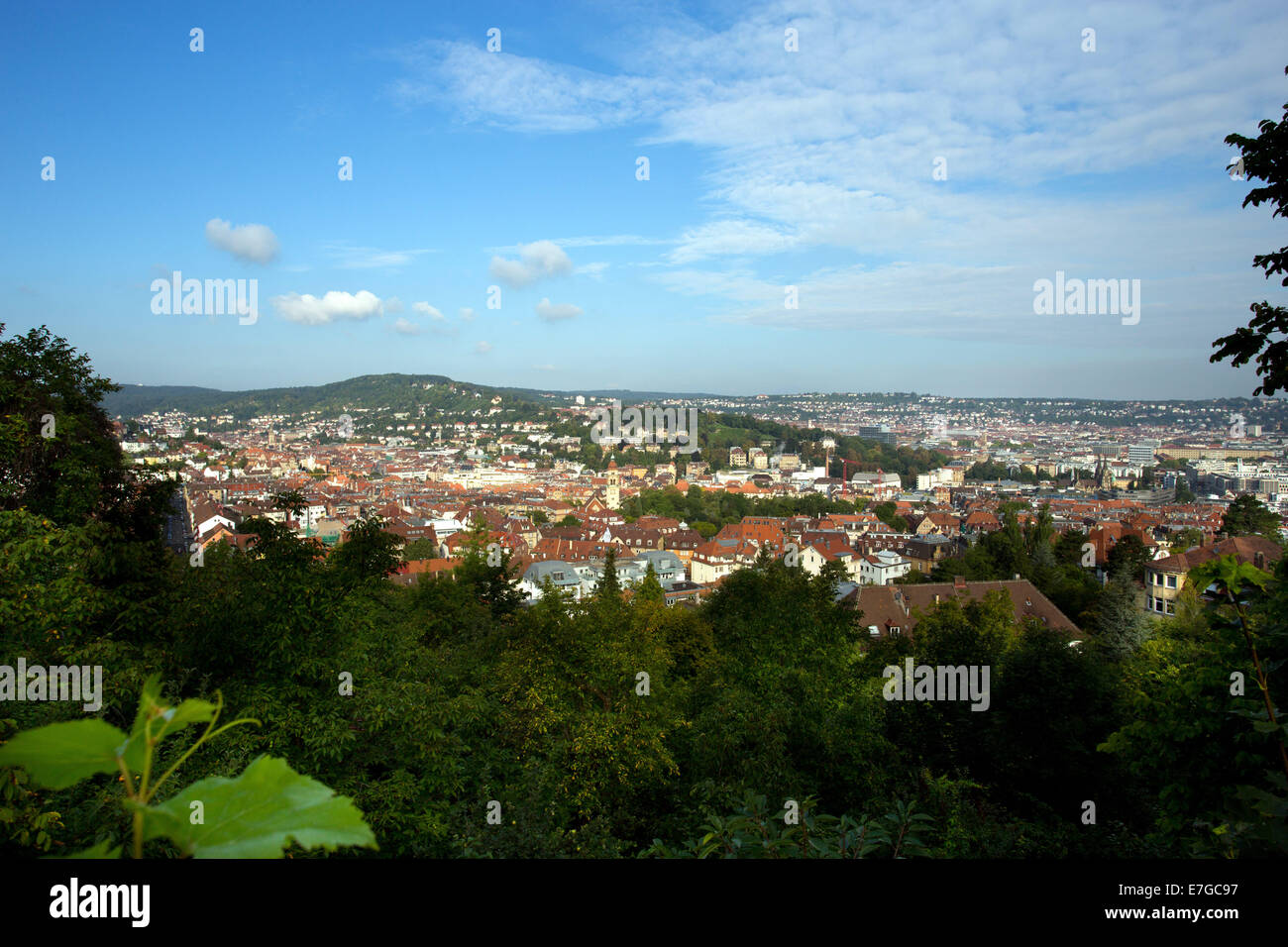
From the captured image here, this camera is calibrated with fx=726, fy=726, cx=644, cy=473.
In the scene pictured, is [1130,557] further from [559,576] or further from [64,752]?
[64,752]

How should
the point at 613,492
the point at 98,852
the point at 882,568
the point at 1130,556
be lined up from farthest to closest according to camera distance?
1. the point at 613,492
2. the point at 882,568
3. the point at 1130,556
4. the point at 98,852

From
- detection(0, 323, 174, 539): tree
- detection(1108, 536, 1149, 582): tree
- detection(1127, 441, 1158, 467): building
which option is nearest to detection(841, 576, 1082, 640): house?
detection(1108, 536, 1149, 582): tree

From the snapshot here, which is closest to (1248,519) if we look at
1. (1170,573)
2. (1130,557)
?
(1130,557)

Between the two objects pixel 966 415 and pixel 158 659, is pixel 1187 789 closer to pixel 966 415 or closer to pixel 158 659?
pixel 158 659

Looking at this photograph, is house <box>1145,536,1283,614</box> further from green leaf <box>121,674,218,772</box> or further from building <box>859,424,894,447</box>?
building <box>859,424,894,447</box>

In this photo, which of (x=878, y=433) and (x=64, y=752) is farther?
(x=878, y=433)
